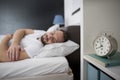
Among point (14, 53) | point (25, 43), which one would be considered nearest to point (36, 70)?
point (14, 53)

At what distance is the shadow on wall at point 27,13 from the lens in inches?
121

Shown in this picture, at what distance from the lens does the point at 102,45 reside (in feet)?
2.68

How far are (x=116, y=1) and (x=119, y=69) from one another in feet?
1.65

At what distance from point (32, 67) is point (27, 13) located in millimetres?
2348

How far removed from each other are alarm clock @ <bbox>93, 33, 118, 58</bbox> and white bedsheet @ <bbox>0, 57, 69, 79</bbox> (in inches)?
12.5

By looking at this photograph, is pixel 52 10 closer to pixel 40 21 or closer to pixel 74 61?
pixel 40 21

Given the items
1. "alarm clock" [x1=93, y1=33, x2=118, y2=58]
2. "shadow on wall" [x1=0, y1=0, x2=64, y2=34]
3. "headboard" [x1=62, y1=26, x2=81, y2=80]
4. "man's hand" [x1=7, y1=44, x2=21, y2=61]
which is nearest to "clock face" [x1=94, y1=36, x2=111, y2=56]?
"alarm clock" [x1=93, y1=33, x2=118, y2=58]

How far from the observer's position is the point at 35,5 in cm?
313

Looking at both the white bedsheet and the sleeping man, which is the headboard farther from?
the white bedsheet

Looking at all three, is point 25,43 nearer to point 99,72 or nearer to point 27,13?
point 99,72

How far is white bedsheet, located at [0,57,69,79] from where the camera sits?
971mm

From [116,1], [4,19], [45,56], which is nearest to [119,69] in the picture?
[116,1]

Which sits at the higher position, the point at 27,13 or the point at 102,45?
the point at 27,13

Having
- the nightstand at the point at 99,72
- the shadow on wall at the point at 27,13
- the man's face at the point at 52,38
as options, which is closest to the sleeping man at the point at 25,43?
the man's face at the point at 52,38
